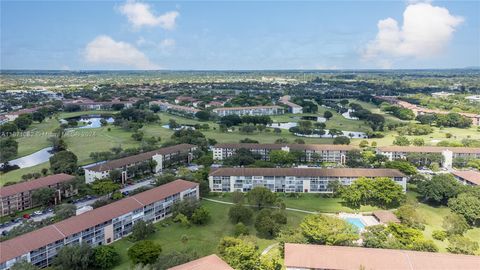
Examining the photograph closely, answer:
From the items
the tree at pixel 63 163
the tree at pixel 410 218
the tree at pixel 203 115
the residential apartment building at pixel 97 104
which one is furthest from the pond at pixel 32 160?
the tree at pixel 410 218

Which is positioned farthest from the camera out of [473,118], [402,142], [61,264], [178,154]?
[473,118]

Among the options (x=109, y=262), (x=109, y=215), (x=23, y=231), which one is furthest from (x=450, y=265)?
(x=23, y=231)

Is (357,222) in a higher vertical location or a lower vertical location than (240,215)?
lower

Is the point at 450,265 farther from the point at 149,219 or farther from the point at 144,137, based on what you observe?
the point at 144,137

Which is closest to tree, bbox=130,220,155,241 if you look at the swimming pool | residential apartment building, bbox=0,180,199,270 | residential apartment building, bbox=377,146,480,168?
residential apartment building, bbox=0,180,199,270

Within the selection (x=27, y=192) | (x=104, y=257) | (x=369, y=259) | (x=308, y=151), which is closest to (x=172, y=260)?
(x=104, y=257)

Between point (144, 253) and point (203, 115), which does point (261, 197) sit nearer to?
point (144, 253)
